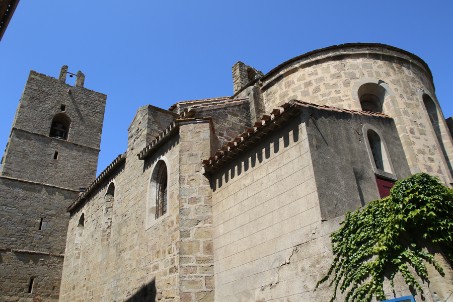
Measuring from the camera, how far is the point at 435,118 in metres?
9.94

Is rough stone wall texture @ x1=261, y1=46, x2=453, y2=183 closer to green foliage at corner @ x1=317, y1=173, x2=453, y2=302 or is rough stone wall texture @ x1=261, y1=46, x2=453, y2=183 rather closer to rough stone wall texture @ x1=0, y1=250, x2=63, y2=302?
green foliage at corner @ x1=317, y1=173, x2=453, y2=302

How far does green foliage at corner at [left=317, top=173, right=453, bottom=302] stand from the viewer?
169 inches

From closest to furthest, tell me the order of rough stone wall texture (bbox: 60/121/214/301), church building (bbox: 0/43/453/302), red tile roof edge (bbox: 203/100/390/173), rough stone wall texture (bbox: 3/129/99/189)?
church building (bbox: 0/43/453/302) < red tile roof edge (bbox: 203/100/390/173) < rough stone wall texture (bbox: 60/121/214/301) < rough stone wall texture (bbox: 3/129/99/189)

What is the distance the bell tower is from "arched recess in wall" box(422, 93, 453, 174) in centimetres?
1519

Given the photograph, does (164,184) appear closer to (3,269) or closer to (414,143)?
(414,143)

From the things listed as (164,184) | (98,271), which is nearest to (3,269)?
(98,271)

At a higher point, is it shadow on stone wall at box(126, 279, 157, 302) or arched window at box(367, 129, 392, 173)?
arched window at box(367, 129, 392, 173)

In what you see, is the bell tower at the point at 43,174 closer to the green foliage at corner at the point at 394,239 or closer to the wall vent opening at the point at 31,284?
the wall vent opening at the point at 31,284

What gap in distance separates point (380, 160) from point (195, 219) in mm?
Answer: 3858

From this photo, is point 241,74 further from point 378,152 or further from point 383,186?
point 383,186

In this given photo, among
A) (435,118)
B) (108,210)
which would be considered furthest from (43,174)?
(435,118)

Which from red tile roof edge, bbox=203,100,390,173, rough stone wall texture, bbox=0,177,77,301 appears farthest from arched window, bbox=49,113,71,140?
red tile roof edge, bbox=203,100,390,173

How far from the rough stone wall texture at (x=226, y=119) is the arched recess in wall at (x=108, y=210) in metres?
4.76

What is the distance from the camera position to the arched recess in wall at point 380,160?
6895mm
